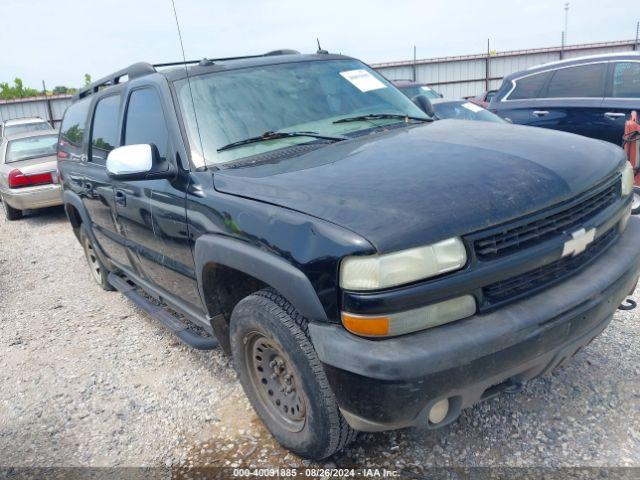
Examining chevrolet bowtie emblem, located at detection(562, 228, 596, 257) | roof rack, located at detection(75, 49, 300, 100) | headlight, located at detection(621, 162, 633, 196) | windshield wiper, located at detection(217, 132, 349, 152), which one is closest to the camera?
chevrolet bowtie emblem, located at detection(562, 228, 596, 257)

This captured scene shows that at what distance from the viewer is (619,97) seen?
611 centimetres

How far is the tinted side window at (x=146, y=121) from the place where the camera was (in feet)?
9.84

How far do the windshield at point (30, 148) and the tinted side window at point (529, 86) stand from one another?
7.76m

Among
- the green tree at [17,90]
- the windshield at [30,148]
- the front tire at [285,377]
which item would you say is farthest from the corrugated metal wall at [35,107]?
the front tire at [285,377]

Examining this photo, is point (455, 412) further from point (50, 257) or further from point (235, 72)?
point (50, 257)

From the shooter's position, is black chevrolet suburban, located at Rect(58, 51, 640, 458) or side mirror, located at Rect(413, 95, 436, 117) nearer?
black chevrolet suburban, located at Rect(58, 51, 640, 458)

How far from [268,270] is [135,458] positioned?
136cm

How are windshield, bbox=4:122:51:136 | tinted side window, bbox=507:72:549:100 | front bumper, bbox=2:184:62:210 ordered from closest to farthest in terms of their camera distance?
1. tinted side window, bbox=507:72:549:100
2. front bumper, bbox=2:184:62:210
3. windshield, bbox=4:122:51:136

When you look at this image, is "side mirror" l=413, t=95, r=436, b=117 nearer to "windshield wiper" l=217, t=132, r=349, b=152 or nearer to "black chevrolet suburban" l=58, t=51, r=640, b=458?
"black chevrolet suburban" l=58, t=51, r=640, b=458

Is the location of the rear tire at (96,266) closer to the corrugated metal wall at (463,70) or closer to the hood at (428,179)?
the hood at (428,179)

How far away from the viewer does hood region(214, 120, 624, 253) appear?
72.6 inches

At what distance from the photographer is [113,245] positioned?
4.05 meters

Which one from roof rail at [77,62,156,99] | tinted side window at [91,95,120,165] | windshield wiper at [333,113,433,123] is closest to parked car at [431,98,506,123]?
windshield wiper at [333,113,433,123]

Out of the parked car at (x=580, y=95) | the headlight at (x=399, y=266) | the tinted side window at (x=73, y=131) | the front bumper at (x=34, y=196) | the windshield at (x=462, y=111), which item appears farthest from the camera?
the front bumper at (x=34, y=196)
